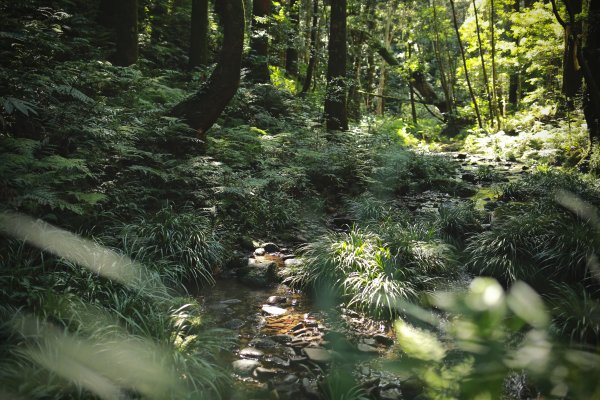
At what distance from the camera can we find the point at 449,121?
2323cm

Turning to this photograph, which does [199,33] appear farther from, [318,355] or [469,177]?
[318,355]

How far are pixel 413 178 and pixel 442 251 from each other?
588 centimetres

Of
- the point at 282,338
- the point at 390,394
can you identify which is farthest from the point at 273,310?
the point at 390,394

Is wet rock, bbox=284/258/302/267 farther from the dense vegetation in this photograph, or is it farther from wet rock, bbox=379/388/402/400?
wet rock, bbox=379/388/402/400

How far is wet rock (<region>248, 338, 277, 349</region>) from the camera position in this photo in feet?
14.8

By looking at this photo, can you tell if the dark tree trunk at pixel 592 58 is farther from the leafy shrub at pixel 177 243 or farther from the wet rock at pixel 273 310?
the leafy shrub at pixel 177 243

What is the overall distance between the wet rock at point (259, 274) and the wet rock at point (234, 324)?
1127 mm

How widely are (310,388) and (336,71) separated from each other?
1093cm

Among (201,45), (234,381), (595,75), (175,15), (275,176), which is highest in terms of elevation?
(175,15)

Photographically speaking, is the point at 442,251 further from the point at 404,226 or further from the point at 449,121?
the point at 449,121

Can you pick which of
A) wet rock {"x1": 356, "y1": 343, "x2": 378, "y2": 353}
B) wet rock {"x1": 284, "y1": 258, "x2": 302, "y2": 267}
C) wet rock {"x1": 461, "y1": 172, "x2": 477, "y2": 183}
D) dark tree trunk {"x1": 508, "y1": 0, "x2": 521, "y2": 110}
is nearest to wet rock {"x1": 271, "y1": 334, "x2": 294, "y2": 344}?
wet rock {"x1": 356, "y1": 343, "x2": 378, "y2": 353}

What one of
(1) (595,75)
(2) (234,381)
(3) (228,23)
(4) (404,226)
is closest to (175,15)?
(3) (228,23)

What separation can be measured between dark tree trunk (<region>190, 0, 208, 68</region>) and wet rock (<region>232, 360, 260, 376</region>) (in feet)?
36.6

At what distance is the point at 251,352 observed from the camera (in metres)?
4.35
